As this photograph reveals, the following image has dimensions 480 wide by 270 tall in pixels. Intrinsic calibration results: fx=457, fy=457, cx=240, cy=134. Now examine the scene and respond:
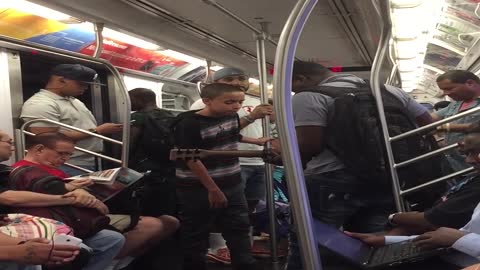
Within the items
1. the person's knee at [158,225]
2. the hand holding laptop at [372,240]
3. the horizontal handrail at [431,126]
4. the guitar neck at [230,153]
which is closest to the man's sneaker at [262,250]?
→ the person's knee at [158,225]

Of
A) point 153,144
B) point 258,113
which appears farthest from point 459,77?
point 153,144

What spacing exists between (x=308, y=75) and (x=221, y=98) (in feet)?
2.84

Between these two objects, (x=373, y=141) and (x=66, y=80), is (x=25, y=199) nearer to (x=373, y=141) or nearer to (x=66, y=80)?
(x=66, y=80)

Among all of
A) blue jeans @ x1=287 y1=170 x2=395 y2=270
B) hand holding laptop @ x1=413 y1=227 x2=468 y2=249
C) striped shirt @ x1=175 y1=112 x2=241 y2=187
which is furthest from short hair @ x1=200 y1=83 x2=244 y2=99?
hand holding laptop @ x1=413 y1=227 x2=468 y2=249

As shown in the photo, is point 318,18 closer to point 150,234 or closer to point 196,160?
point 196,160

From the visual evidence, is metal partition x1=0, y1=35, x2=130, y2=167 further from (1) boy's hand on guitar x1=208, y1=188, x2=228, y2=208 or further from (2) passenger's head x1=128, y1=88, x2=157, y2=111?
(1) boy's hand on guitar x1=208, y1=188, x2=228, y2=208

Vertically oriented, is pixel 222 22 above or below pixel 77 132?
above

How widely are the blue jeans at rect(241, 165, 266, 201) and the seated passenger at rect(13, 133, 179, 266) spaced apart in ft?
2.58

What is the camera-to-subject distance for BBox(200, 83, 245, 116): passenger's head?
3.11m

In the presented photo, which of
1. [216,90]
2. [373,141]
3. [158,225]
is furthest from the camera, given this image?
[158,225]

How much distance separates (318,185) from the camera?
213 cm

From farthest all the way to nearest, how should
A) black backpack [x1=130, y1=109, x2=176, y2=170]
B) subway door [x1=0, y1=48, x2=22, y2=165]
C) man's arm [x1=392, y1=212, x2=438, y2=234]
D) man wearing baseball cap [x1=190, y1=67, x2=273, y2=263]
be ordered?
man wearing baseball cap [x1=190, y1=67, x2=273, y2=263] → black backpack [x1=130, y1=109, x2=176, y2=170] → subway door [x1=0, y1=48, x2=22, y2=165] → man's arm [x1=392, y1=212, x2=438, y2=234]

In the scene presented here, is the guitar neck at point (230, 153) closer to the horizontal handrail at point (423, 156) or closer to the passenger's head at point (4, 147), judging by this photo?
the horizontal handrail at point (423, 156)

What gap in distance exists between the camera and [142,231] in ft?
10.9
